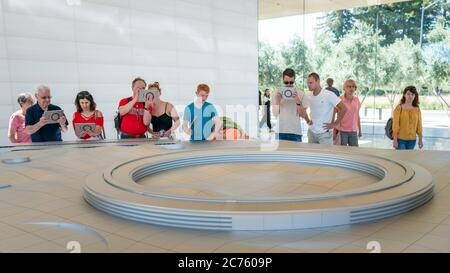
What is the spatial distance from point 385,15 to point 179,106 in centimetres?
777

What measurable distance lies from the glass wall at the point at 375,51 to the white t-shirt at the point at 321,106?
6.82m

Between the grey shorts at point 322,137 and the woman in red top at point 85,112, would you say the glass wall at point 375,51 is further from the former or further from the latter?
the woman in red top at point 85,112

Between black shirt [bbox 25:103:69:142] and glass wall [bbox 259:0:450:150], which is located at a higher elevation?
glass wall [bbox 259:0:450:150]

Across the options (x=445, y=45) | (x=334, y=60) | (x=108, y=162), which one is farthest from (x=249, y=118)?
(x=108, y=162)

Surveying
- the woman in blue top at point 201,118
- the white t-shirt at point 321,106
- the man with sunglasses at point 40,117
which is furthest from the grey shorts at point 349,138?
the man with sunglasses at point 40,117

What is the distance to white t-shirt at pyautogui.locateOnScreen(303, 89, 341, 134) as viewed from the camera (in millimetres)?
6266

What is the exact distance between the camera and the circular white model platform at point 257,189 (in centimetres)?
249

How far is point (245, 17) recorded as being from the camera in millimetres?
12930

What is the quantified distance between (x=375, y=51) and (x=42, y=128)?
11.0 m

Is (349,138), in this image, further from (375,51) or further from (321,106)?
(375,51)

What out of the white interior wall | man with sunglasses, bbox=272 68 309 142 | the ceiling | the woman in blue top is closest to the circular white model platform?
the woman in blue top

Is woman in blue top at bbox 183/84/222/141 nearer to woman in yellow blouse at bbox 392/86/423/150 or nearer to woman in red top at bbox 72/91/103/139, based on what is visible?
woman in red top at bbox 72/91/103/139

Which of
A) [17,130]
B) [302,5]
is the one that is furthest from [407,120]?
[302,5]

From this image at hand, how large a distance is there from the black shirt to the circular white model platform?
222cm
